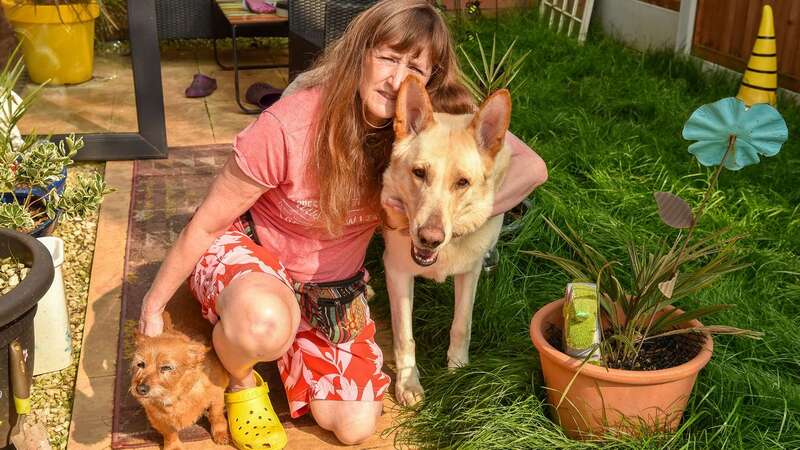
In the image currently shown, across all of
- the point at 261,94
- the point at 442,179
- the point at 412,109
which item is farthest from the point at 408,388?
A: the point at 261,94

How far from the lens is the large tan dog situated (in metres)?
2.22

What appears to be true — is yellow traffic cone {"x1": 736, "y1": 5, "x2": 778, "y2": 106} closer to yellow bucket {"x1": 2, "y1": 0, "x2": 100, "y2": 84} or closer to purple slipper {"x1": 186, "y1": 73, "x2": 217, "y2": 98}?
purple slipper {"x1": 186, "y1": 73, "x2": 217, "y2": 98}

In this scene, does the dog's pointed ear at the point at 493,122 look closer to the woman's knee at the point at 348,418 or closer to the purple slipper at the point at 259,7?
the woman's knee at the point at 348,418

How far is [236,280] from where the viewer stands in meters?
2.39

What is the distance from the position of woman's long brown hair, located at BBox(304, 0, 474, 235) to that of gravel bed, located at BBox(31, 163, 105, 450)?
1.10 meters

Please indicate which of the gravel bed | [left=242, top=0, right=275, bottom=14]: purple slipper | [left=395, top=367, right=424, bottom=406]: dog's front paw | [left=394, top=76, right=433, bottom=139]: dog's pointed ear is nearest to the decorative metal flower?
[left=394, top=76, right=433, bottom=139]: dog's pointed ear

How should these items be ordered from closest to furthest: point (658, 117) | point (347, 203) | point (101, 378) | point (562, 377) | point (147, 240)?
point (562, 377), point (347, 203), point (101, 378), point (147, 240), point (658, 117)

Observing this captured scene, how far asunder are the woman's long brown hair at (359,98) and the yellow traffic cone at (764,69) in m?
3.34

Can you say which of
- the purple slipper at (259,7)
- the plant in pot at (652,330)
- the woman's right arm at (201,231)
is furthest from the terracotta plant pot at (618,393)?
the purple slipper at (259,7)

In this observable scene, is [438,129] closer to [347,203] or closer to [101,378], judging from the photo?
[347,203]

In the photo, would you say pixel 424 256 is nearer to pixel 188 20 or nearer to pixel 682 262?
pixel 682 262

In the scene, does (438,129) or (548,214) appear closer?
(438,129)

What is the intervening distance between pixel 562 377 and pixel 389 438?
67cm

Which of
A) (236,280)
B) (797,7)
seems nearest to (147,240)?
(236,280)
